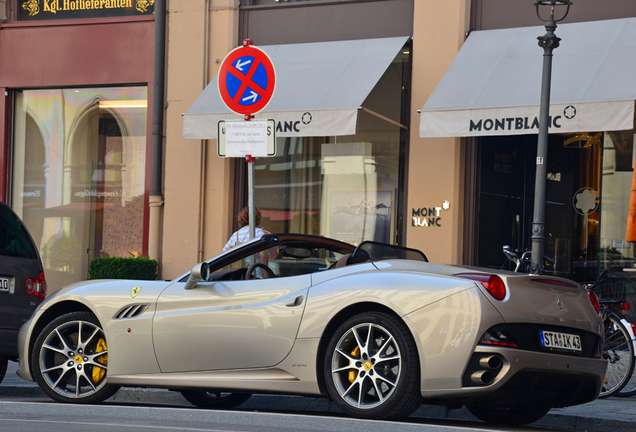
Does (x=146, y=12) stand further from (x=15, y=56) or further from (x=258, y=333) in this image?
(x=258, y=333)

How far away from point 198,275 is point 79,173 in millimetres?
9479

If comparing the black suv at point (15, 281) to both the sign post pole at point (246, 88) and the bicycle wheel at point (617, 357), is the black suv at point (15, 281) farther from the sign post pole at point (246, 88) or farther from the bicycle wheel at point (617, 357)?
the bicycle wheel at point (617, 357)

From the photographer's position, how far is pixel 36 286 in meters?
8.09

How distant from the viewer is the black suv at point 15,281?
7.71m

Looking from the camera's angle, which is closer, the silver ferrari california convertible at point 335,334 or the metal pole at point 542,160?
the silver ferrari california convertible at point 335,334

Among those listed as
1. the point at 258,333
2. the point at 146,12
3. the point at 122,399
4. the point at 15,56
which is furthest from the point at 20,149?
the point at 258,333

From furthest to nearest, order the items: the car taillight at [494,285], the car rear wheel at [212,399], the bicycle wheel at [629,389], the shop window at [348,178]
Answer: the shop window at [348,178]
the bicycle wheel at [629,389]
the car rear wheel at [212,399]
the car taillight at [494,285]

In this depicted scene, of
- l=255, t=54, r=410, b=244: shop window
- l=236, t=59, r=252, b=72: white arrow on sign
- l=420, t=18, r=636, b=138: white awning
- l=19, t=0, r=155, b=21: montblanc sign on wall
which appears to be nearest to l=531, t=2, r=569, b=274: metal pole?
l=420, t=18, r=636, b=138: white awning

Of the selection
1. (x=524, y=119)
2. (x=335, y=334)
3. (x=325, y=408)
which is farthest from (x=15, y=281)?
(x=524, y=119)

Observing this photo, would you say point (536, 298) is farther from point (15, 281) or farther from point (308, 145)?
point (308, 145)

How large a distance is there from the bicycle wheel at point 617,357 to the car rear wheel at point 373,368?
313 cm

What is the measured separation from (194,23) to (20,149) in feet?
12.3

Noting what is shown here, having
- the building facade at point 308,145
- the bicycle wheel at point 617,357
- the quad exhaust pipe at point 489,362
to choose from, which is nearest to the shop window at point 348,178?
the building facade at point 308,145

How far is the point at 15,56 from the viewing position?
1486 centimetres
